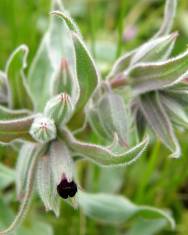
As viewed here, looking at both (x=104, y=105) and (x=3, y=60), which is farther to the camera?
(x=3, y=60)

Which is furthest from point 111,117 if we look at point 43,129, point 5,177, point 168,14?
point 5,177

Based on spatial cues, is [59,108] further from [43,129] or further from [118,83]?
[118,83]

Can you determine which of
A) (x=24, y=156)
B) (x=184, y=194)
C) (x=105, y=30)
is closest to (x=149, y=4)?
(x=105, y=30)

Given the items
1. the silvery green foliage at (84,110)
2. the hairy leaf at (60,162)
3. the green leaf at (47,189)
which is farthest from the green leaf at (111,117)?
the green leaf at (47,189)

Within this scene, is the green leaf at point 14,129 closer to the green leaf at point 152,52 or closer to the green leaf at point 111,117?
the green leaf at point 111,117


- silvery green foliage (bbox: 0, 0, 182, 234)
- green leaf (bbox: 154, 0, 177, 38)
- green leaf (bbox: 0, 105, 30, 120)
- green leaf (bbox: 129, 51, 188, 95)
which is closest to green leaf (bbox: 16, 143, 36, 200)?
silvery green foliage (bbox: 0, 0, 182, 234)

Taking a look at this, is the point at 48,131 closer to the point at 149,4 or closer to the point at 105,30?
the point at 105,30

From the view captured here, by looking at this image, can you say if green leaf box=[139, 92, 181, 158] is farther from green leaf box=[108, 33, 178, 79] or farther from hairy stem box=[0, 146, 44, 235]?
hairy stem box=[0, 146, 44, 235]
